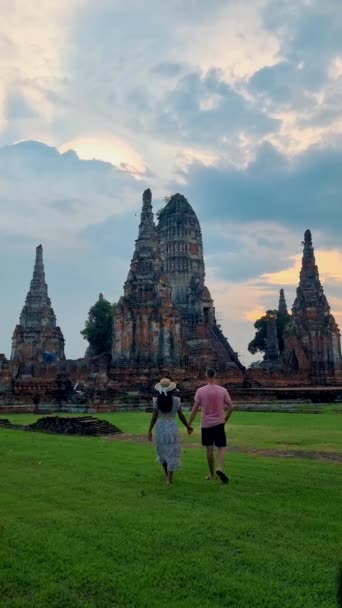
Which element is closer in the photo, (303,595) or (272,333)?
(303,595)

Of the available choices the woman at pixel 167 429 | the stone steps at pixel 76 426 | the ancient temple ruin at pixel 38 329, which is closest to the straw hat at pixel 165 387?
the woman at pixel 167 429

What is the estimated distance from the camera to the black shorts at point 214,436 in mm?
8242

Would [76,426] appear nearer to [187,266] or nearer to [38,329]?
[38,329]

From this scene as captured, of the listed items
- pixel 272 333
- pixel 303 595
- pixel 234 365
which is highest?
pixel 272 333

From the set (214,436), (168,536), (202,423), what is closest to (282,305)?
(202,423)

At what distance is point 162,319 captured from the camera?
4012 cm

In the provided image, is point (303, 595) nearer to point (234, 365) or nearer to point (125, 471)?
point (125, 471)

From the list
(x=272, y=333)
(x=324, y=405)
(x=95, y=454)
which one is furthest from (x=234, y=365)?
(x=95, y=454)

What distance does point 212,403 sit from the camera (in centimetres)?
847

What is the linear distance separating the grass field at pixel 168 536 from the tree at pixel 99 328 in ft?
186

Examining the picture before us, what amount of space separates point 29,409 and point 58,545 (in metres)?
24.2

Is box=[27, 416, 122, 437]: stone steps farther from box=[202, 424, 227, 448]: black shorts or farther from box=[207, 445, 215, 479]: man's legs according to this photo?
box=[207, 445, 215, 479]: man's legs

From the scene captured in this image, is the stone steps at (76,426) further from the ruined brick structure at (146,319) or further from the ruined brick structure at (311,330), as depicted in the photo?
the ruined brick structure at (311,330)

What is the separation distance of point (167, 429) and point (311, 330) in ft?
138
